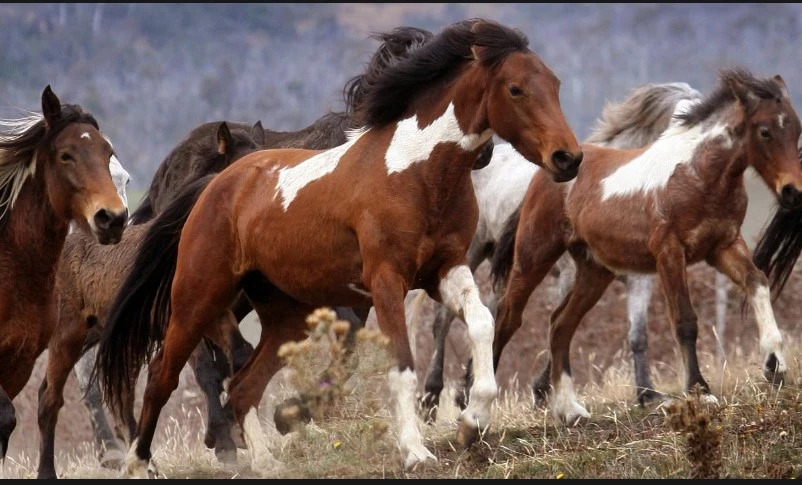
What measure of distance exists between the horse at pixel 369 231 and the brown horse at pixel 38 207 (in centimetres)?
56

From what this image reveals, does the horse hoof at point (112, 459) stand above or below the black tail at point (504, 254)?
below

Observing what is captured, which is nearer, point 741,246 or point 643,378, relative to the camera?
point 741,246

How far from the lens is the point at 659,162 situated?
9344mm

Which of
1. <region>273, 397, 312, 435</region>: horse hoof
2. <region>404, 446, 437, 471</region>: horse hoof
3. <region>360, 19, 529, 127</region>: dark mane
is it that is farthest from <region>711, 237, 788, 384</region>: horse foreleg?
<region>273, 397, 312, 435</region>: horse hoof

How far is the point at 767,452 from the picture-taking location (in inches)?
270

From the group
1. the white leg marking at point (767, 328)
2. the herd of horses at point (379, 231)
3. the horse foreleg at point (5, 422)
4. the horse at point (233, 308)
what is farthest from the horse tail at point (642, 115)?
the horse foreleg at point (5, 422)

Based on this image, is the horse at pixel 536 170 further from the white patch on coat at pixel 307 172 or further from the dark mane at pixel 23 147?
the dark mane at pixel 23 147

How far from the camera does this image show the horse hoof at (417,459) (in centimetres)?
691

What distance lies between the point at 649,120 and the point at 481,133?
4.92 meters

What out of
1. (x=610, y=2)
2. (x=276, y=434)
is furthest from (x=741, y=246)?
(x=610, y=2)

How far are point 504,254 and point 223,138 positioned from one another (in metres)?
2.31

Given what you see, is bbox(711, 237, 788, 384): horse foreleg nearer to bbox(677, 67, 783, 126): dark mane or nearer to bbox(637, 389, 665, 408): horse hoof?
bbox(677, 67, 783, 126): dark mane

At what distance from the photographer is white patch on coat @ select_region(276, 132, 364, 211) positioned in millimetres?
7922

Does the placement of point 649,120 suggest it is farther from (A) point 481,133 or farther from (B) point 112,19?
(B) point 112,19
